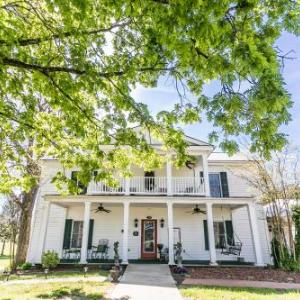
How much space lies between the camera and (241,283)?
9.27 metres

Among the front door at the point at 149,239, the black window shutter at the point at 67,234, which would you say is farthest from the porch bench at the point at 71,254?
the front door at the point at 149,239

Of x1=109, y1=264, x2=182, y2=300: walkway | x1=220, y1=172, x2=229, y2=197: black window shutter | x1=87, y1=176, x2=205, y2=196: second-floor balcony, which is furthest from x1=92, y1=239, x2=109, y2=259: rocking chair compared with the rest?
x1=220, y1=172, x2=229, y2=197: black window shutter

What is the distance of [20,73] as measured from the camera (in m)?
6.43

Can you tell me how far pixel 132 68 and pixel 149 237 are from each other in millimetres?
12071

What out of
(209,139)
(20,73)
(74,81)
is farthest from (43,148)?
(209,139)


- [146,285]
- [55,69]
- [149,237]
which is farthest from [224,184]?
[55,69]

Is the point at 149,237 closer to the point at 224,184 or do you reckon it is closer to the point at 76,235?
the point at 76,235

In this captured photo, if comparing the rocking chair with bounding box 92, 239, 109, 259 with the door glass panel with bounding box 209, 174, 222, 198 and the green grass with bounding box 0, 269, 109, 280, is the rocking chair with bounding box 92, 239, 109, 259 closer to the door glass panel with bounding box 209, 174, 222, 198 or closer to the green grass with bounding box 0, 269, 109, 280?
the green grass with bounding box 0, 269, 109, 280

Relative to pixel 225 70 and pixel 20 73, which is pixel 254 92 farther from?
pixel 20 73

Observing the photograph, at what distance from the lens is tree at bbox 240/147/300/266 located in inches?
538

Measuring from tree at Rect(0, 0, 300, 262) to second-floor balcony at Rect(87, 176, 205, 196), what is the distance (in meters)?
6.54

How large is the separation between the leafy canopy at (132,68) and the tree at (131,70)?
0.02 meters

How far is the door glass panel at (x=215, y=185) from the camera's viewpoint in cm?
1608

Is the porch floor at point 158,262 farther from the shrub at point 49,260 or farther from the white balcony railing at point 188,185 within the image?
the white balcony railing at point 188,185
